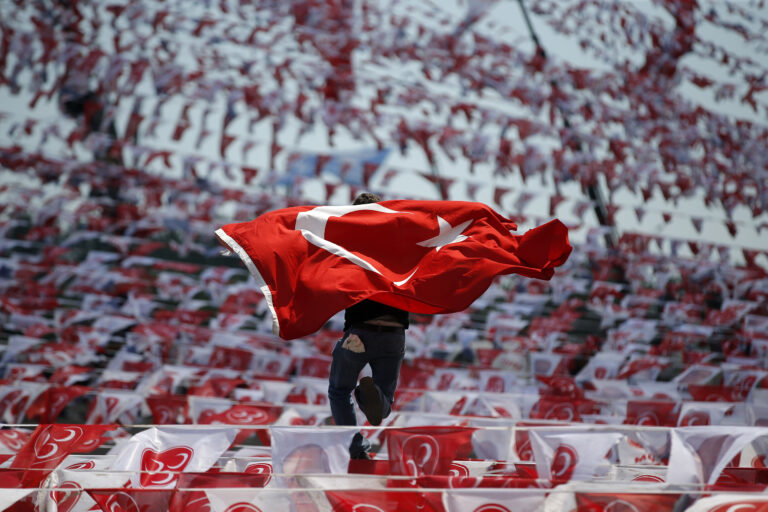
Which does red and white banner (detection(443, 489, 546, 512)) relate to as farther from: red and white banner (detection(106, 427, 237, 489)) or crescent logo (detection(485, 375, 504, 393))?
crescent logo (detection(485, 375, 504, 393))

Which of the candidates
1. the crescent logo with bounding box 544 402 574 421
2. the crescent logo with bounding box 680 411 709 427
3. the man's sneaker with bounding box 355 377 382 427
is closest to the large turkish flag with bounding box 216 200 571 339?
the man's sneaker with bounding box 355 377 382 427

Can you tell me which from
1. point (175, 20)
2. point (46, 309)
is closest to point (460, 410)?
point (46, 309)

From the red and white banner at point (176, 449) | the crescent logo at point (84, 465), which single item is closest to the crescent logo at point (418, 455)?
the red and white banner at point (176, 449)

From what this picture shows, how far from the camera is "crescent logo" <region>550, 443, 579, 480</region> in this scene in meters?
4.71

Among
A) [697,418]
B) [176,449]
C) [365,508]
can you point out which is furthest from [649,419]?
[176,449]

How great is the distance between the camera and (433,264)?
579 centimetres

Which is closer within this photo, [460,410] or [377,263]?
[377,263]

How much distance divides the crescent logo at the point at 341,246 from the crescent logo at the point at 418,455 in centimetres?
129

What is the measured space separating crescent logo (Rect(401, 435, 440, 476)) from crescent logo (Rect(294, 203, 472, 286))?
129 centimetres

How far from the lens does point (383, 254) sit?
19.2 ft

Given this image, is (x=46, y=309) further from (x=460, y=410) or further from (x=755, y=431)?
(x=755, y=431)

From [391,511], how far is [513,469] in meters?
1.60

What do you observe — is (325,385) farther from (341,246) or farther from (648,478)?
(648,478)

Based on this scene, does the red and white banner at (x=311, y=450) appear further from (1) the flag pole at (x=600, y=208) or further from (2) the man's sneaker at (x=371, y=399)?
(1) the flag pole at (x=600, y=208)
